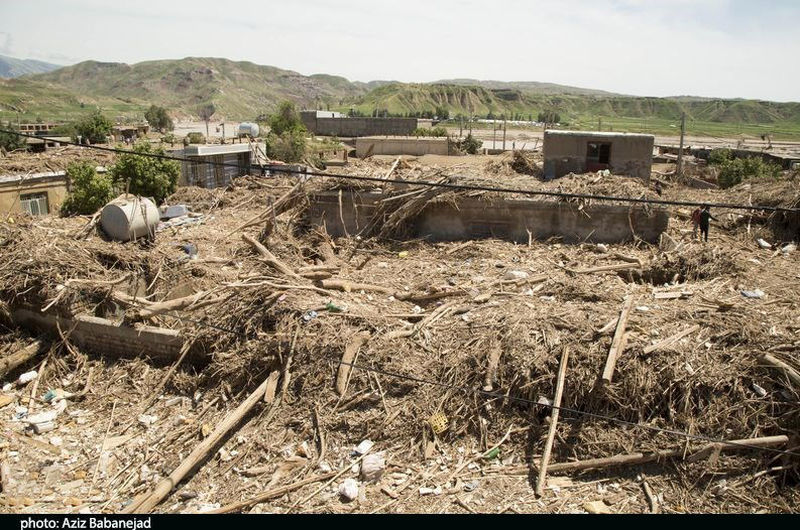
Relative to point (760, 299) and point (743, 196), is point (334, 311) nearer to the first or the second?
point (760, 299)

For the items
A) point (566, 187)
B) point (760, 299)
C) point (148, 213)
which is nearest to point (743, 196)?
point (566, 187)

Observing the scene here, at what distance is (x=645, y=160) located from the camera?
16922 millimetres

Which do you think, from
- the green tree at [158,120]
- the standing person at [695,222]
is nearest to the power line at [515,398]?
the standing person at [695,222]

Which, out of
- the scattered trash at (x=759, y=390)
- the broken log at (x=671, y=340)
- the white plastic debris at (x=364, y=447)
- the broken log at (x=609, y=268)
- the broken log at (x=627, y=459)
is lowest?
the white plastic debris at (x=364, y=447)

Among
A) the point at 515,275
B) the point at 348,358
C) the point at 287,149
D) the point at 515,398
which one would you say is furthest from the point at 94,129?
the point at 515,398

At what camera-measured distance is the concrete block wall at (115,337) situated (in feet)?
29.8

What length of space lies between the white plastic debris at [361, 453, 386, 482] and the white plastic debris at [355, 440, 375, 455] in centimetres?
14

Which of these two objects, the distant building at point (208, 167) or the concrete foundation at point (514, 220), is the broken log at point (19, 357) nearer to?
the concrete foundation at point (514, 220)

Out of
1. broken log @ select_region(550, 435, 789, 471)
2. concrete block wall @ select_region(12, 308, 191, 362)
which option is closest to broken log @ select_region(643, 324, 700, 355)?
broken log @ select_region(550, 435, 789, 471)

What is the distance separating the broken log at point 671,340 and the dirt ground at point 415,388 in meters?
0.03

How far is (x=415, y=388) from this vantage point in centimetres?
755

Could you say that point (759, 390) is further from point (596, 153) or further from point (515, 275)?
point (596, 153)

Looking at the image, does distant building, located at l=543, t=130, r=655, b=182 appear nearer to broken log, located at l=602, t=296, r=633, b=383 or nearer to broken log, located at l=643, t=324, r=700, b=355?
broken log, located at l=602, t=296, r=633, b=383

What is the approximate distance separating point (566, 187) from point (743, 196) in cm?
534
